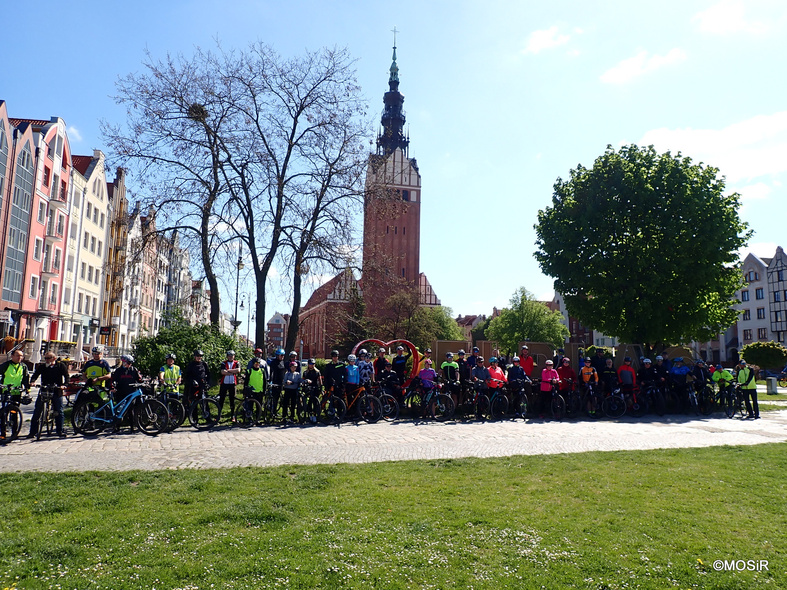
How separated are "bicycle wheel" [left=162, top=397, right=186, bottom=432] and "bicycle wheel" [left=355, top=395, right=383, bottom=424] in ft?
13.9

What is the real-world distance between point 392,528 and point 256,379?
29.8 feet

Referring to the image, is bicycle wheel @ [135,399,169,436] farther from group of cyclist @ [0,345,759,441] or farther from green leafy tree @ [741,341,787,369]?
green leafy tree @ [741,341,787,369]

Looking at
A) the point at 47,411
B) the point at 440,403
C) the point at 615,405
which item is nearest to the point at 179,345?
the point at 47,411

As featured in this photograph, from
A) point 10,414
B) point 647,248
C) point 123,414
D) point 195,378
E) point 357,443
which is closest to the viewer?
point 10,414

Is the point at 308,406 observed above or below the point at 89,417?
above

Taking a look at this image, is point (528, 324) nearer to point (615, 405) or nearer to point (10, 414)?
point (615, 405)

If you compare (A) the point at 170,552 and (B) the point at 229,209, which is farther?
(B) the point at 229,209

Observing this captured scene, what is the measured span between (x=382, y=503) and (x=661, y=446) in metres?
7.20

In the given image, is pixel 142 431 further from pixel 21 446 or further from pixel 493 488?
pixel 493 488

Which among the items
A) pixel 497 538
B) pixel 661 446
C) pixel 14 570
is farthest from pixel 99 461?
pixel 661 446

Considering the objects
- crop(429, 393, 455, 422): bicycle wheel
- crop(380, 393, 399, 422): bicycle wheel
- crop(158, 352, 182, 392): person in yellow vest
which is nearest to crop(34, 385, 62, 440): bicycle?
crop(158, 352, 182, 392): person in yellow vest

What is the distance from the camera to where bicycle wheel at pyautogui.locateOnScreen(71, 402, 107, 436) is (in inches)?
482

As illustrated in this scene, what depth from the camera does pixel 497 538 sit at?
5.41 m

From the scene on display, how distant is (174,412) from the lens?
1288 cm
